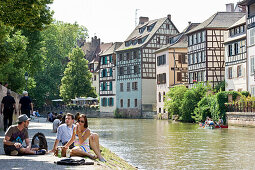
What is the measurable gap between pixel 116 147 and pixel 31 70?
71.9 feet

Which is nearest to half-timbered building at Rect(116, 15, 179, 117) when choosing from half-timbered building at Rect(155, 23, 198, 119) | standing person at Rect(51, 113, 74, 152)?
half-timbered building at Rect(155, 23, 198, 119)

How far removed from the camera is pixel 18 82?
4141 cm

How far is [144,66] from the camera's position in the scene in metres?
74.0

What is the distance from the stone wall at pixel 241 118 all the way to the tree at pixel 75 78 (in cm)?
4232

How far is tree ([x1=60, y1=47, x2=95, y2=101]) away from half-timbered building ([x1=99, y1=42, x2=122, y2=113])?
3.19m

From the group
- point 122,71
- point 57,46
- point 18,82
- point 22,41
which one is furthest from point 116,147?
point 57,46

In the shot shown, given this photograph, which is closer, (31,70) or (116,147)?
(116,147)

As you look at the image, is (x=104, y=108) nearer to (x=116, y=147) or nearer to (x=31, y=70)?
(x=31, y=70)

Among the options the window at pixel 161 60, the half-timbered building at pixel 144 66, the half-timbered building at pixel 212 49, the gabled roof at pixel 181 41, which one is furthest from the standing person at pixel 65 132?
the half-timbered building at pixel 144 66

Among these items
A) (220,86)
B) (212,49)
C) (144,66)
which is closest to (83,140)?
(220,86)

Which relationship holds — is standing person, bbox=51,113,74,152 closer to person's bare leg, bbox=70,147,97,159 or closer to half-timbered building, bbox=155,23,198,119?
person's bare leg, bbox=70,147,97,159

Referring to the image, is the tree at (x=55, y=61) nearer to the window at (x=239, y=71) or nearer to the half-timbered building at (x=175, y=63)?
the half-timbered building at (x=175, y=63)

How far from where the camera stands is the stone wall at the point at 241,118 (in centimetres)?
3961

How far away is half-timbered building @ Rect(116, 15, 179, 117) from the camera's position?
73812mm
